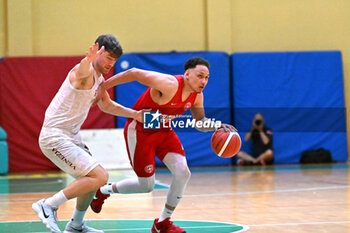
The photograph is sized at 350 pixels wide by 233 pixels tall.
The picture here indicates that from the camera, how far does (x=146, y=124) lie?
17.8 ft

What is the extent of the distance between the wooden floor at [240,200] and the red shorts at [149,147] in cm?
100

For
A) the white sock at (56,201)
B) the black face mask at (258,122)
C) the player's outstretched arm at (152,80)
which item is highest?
the player's outstretched arm at (152,80)

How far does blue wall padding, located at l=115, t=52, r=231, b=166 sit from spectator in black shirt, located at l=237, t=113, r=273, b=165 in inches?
23.7

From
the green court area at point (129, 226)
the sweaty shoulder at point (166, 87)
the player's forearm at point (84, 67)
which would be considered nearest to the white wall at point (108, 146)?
the green court area at point (129, 226)

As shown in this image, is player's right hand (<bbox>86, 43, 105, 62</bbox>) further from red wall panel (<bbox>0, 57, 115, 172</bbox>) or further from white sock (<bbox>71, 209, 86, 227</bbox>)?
red wall panel (<bbox>0, 57, 115, 172</bbox>)

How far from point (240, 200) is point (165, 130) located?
2524 mm

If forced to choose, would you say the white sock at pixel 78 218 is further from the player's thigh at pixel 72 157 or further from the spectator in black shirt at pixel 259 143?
the spectator in black shirt at pixel 259 143

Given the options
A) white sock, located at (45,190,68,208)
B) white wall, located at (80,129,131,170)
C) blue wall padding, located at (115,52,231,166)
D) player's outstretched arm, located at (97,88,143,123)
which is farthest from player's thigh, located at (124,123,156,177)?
blue wall padding, located at (115,52,231,166)

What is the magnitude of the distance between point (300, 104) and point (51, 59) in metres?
6.38

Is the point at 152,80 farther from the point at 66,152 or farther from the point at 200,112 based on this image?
the point at 66,152

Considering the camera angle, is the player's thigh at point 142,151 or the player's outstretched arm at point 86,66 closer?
the player's outstretched arm at point 86,66

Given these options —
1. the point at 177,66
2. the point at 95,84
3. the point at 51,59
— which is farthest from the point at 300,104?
the point at 95,84

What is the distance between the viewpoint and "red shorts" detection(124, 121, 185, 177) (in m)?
5.41

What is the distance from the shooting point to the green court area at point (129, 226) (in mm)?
5391
